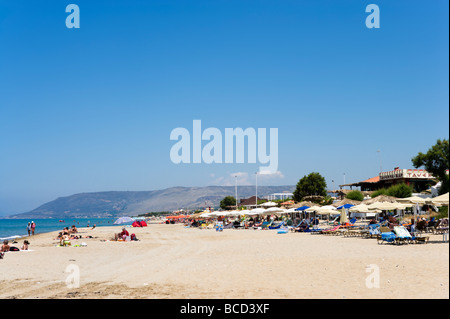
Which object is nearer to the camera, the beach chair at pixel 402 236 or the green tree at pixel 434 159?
the beach chair at pixel 402 236

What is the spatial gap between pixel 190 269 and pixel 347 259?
4.83 meters

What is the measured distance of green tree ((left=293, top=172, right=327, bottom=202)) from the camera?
6606cm

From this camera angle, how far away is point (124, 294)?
8406 mm

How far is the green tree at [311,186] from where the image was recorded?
2601 inches

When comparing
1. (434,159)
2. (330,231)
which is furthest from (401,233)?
(434,159)

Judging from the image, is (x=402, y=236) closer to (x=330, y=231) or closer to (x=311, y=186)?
(x=330, y=231)

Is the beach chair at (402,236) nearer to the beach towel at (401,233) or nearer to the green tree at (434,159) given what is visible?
the beach towel at (401,233)

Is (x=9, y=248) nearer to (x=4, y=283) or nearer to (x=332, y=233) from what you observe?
(x=4, y=283)

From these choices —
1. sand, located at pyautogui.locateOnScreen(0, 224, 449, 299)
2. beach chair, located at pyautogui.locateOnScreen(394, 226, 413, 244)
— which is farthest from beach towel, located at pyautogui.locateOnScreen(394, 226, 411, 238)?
sand, located at pyautogui.locateOnScreen(0, 224, 449, 299)

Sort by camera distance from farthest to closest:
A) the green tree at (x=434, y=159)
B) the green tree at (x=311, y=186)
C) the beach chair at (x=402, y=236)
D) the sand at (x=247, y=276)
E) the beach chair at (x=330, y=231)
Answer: the green tree at (x=311, y=186) < the green tree at (x=434, y=159) < the beach chair at (x=330, y=231) < the beach chair at (x=402, y=236) < the sand at (x=247, y=276)

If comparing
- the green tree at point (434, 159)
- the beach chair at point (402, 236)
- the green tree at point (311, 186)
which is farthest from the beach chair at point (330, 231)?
the green tree at point (311, 186)

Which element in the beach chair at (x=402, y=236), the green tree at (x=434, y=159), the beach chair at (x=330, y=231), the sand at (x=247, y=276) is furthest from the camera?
the green tree at (x=434, y=159)

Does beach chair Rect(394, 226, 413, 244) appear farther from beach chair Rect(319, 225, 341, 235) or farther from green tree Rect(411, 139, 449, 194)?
green tree Rect(411, 139, 449, 194)
